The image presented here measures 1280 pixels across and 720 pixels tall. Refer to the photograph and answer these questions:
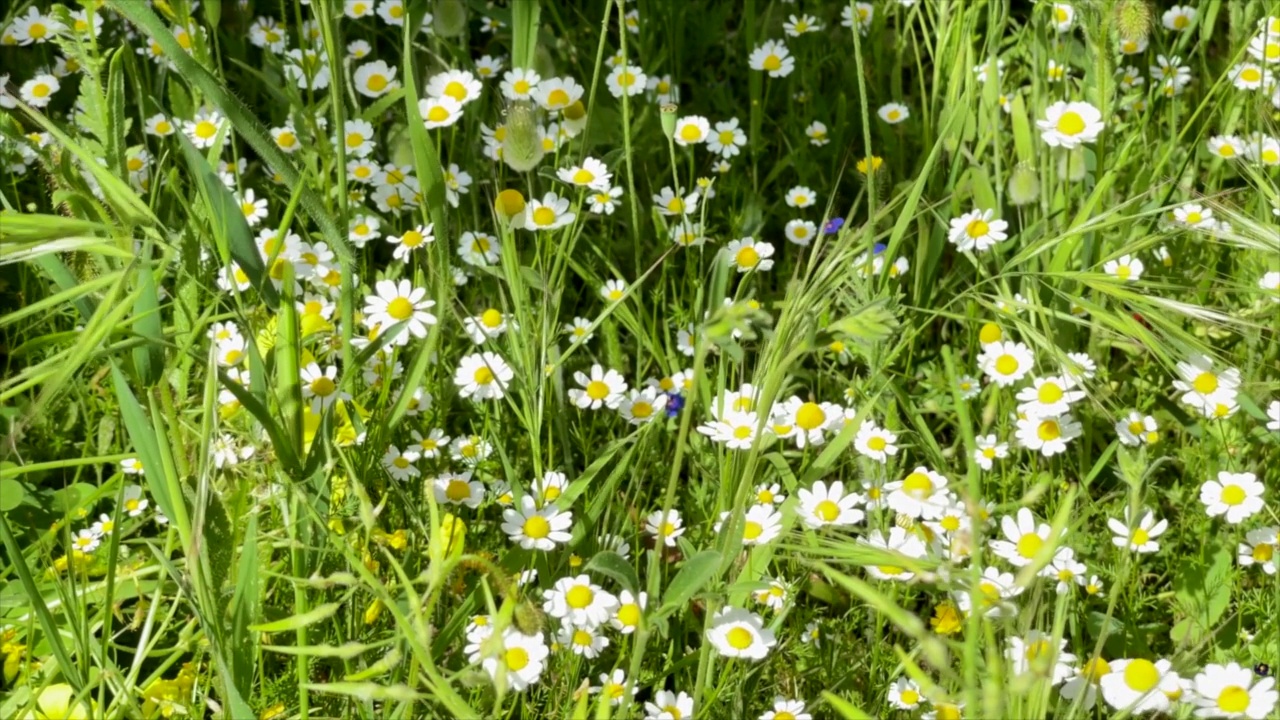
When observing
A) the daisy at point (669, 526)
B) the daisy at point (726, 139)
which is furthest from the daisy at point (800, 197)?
the daisy at point (669, 526)

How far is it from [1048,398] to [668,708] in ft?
2.12

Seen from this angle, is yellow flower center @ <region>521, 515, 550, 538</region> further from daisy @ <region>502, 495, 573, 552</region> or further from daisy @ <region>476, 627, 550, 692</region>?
daisy @ <region>476, 627, 550, 692</region>

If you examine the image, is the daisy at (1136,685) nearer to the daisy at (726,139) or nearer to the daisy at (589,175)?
the daisy at (589,175)

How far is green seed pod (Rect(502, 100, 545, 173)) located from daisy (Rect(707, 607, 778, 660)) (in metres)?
0.61

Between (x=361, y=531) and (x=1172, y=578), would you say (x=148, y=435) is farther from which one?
(x=1172, y=578)

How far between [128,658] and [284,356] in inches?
19.1

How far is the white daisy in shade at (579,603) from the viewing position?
136cm

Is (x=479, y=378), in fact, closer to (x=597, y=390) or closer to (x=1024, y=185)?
(x=597, y=390)

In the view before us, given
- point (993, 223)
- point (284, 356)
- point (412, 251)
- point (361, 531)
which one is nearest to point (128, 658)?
point (361, 531)

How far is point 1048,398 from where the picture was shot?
64.7 inches

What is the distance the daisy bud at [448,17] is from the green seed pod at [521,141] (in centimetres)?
47

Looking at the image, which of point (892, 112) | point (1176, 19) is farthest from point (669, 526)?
point (1176, 19)

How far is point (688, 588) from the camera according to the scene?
1.22 meters

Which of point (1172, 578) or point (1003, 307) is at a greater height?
point (1003, 307)
